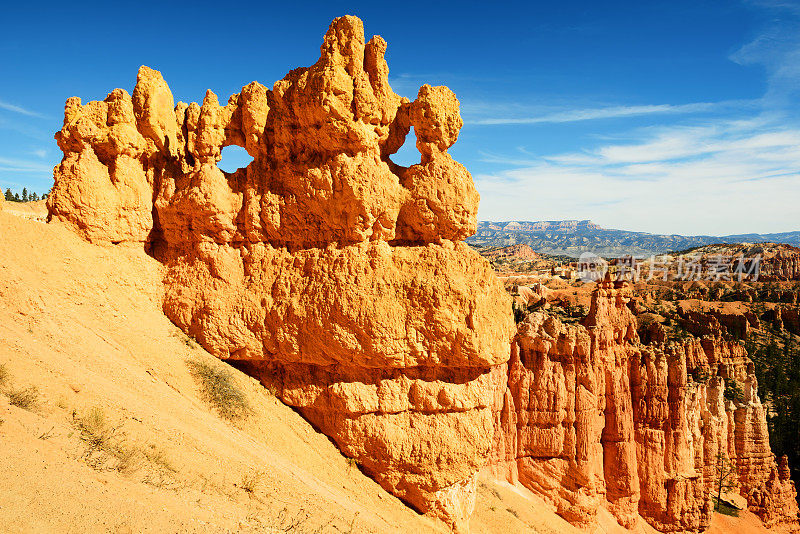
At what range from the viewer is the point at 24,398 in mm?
7859

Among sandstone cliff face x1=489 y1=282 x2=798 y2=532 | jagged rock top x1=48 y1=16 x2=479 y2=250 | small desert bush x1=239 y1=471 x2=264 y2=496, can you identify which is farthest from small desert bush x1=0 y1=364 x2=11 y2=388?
sandstone cliff face x1=489 y1=282 x2=798 y2=532

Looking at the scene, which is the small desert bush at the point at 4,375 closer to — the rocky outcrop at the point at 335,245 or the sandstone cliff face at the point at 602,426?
the rocky outcrop at the point at 335,245

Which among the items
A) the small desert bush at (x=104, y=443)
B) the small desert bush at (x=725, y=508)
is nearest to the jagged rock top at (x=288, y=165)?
the small desert bush at (x=104, y=443)

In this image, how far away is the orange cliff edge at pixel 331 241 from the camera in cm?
1327

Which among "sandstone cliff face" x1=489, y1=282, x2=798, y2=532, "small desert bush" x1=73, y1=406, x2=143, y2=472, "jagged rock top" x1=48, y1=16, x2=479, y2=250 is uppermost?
"jagged rock top" x1=48, y1=16, x2=479, y2=250

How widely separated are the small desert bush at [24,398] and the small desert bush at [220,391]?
14.6 feet

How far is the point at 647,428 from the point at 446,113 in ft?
67.3

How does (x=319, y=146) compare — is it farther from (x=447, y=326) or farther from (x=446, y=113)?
(x=447, y=326)

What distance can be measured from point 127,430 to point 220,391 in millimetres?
4072

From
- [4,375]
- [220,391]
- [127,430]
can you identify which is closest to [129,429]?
[127,430]

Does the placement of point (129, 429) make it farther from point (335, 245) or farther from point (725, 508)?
point (725, 508)

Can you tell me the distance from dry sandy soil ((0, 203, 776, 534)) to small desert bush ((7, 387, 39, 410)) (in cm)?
2

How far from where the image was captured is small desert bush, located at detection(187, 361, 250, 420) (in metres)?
12.3

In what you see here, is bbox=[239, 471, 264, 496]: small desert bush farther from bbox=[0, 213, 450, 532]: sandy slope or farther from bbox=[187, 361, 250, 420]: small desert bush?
bbox=[187, 361, 250, 420]: small desert bush
